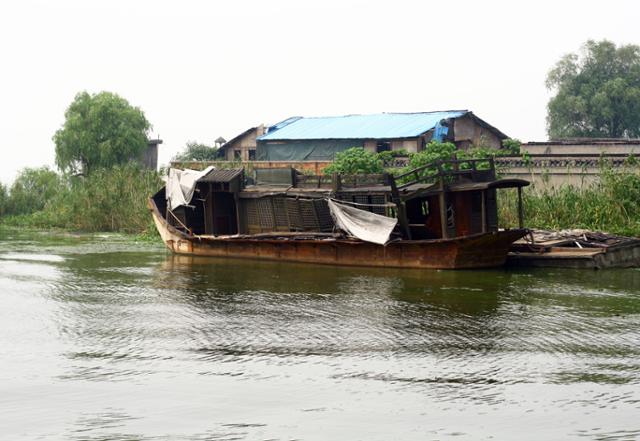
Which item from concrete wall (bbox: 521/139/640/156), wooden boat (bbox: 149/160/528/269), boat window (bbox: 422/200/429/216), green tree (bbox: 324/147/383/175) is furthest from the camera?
concrete wall (bbox: 521/139/640/156)

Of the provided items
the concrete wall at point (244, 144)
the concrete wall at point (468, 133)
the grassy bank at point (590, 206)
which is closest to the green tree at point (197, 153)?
the concrete wall at point (244, 144)

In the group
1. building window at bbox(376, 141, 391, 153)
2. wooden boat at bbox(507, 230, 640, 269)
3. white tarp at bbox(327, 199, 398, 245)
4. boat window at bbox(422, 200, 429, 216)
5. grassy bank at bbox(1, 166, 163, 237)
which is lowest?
wooden boat at bbox(507, 230, 640, 269)

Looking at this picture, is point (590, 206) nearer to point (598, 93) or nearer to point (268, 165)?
point (268, 165)

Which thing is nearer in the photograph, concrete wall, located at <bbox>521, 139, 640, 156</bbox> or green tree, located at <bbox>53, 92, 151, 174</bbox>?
concrete wall, located at <bbox>521, 139, 640, 156</bbox>

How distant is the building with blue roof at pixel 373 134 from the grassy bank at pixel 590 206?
1226 cm

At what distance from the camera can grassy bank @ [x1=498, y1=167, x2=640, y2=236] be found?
2466 centimetres

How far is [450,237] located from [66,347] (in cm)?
1028

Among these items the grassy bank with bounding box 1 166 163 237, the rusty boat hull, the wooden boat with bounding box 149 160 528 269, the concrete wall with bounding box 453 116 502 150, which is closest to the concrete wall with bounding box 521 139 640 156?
the concrete wall with bounding box 453 116 502 150

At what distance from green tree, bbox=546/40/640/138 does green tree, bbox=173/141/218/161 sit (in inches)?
689

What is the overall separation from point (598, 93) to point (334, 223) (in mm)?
28322

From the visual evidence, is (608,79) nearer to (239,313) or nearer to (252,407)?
(239,313)

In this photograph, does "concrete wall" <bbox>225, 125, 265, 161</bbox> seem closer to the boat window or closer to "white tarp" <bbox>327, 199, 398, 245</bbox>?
"white tarp" <bbox>327, 199, 398, 245</bbox>

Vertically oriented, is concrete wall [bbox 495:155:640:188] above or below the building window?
below

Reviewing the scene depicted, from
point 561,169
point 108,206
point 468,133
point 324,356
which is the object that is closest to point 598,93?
point 468,133
